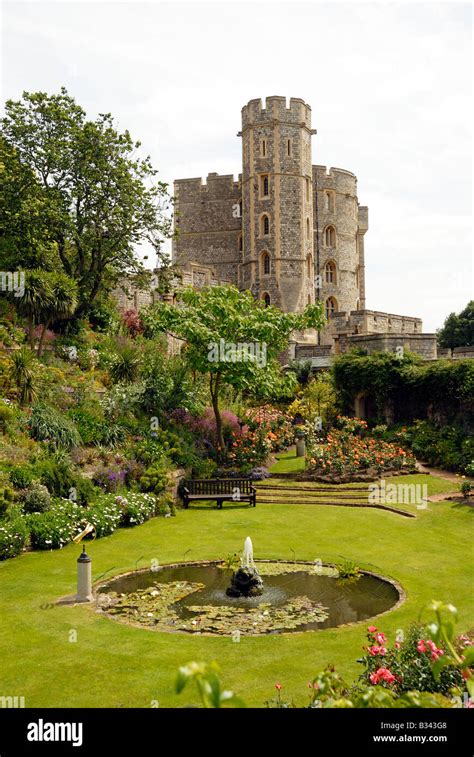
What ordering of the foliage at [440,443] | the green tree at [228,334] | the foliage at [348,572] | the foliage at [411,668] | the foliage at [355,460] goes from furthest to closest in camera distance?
the foliage at [440,443] < the green tree at [228,334] < the foliage at [355,460] < the foliage at [348,572] < the foliage at [411,668]

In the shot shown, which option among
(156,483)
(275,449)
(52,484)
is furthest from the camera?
(275,449)

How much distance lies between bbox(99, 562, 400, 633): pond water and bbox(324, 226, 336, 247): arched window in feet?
141

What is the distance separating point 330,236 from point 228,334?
31.7m

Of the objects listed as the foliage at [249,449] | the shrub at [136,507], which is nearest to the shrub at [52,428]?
the shrub at [136,507]

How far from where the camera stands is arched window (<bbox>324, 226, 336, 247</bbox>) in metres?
55.2

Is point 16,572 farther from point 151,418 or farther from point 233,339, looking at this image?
point 233,339

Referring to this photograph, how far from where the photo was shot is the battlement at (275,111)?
158 feet

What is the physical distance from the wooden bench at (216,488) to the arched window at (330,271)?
34266 millimetres

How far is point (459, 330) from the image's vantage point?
2384 inches

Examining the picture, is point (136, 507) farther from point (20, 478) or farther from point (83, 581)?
point (83, 581)

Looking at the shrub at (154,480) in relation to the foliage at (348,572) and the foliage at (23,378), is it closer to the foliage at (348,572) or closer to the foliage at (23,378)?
the foliage at (23,378)
